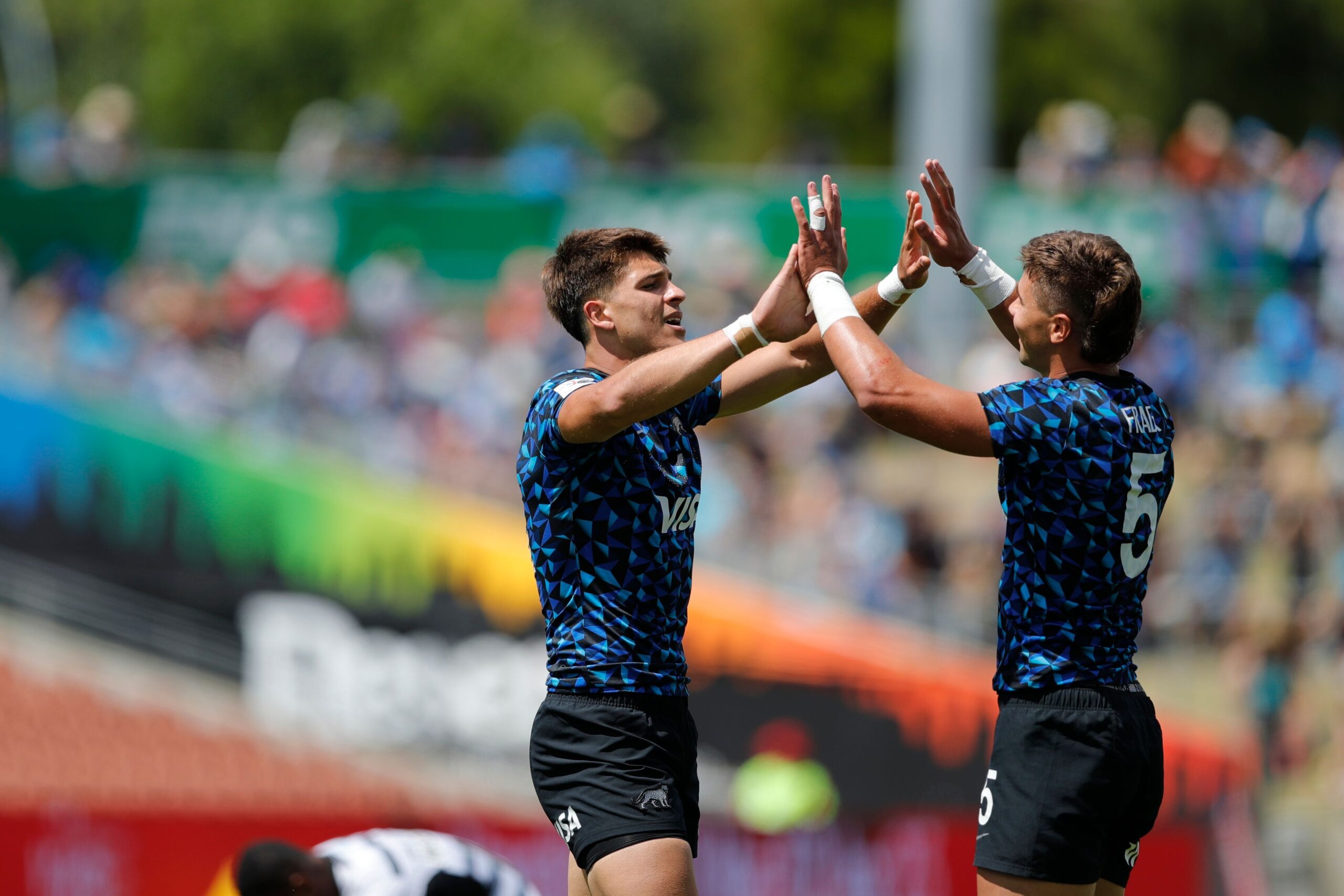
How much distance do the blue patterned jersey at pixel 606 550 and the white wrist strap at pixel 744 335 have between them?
0.40 meters

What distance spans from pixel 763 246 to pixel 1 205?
561 cm

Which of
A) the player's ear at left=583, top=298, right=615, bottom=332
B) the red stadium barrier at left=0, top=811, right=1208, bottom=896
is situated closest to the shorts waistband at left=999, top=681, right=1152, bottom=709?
the player's ear at left=583, top=298, right=615, bottom=332

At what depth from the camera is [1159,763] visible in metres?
4.03

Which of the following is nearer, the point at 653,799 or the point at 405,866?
the point at 653,799

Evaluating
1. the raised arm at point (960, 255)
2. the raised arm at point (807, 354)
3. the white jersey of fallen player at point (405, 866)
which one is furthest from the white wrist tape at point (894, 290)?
the white jersey of fallen player at point (405, 866)

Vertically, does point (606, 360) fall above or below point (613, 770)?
above

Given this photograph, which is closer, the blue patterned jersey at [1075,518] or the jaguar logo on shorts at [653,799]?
the blue patterned jersey at [1075,518]

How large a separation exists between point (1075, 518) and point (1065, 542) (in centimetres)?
6

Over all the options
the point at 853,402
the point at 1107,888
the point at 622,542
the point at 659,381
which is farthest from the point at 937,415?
the point at 853,402

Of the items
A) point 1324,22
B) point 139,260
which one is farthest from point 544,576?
point 1324,22

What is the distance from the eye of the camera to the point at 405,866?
5.21 meters

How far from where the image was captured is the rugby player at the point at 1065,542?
3.83 meters

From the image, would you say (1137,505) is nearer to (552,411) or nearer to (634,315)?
(634,315)

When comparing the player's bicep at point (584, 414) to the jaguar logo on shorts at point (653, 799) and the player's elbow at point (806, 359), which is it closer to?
the player's elbow at point (806, 359)
